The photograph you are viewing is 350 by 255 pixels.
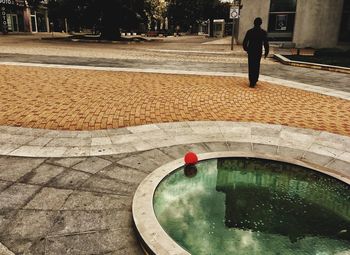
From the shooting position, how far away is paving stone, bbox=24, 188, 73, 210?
10.8 feet

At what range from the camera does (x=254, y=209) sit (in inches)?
137

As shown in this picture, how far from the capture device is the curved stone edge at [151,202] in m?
2.62

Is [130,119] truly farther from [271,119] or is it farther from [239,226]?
[239,226]

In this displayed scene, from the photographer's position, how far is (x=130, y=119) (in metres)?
6.29

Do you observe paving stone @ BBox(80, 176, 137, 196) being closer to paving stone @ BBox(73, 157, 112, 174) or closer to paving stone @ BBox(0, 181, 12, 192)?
paving stone @ BBox(73, 157, 112, 174)

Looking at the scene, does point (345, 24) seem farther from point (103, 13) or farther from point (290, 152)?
point (290, 152)

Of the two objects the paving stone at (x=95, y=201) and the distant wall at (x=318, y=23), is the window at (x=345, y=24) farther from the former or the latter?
the paving stone at (x=95, y=201)

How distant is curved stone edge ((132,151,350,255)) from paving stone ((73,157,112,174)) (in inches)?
30.6

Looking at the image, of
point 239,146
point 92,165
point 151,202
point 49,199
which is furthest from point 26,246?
point 239,146

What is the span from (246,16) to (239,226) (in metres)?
26.4

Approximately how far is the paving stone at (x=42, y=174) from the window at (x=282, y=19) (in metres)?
25.7

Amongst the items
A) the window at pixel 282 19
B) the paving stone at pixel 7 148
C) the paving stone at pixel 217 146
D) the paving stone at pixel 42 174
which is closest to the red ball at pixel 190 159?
the paving stone at pixel 217 146

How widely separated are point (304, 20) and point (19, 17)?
4040 centimetres

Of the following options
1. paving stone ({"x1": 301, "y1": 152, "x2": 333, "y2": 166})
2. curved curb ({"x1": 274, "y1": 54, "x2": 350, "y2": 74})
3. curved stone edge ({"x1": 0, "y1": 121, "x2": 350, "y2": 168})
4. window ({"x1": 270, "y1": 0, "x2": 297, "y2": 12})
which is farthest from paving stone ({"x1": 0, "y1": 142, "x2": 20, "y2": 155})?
window ({"x1": 270, "y1": 0, "x2": 297, "y2": 12})
